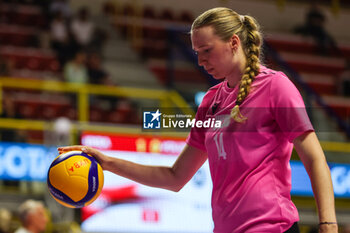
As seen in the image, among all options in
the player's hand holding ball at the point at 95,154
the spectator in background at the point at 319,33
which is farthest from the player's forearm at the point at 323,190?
the spectator in background at the point at 319,33

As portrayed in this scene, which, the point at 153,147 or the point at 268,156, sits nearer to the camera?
the point at 268,156

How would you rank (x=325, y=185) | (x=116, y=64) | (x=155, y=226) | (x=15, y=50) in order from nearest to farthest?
(x=325, y=185)
(x=155, y=226)
(x=15, y=50)
(x=116, y=64)

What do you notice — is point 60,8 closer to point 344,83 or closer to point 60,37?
point 60,37

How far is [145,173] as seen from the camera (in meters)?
2.84

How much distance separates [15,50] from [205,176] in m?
4.63

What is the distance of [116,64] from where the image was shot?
1227cm

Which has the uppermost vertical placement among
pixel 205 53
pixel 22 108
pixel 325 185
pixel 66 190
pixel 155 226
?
pixel 205 53

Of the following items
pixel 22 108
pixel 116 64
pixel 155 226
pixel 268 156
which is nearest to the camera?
pixel 268 156

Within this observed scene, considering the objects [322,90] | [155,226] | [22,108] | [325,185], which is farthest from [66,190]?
[322,90]

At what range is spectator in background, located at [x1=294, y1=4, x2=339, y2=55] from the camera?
13859mm

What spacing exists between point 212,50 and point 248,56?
15 cm

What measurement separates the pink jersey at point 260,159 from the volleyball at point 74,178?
545mm

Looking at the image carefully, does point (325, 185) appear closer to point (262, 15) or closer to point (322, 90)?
point (322, 90)

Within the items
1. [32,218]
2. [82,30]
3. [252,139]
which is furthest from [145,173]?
[82,30]
